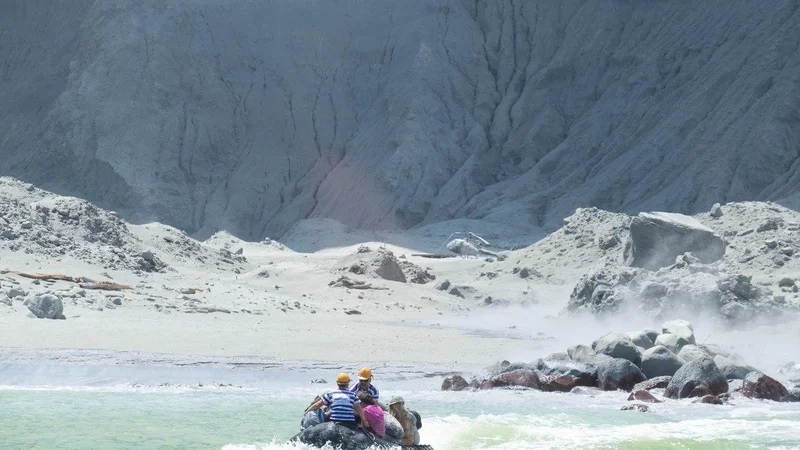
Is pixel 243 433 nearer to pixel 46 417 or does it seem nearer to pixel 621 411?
pixel 46 417

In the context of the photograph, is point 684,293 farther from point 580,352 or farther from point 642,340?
point 580,352

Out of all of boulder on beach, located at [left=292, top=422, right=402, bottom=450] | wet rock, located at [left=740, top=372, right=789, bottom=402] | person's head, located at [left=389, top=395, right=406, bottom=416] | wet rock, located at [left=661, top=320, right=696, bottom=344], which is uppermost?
wet rock, located at [left=661, top=320, right=696, bottom=344]

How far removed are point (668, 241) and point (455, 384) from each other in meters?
14.6

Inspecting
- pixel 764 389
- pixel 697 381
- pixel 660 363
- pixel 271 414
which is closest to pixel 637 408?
pixel 697 381

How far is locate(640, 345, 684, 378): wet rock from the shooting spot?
21422 mm

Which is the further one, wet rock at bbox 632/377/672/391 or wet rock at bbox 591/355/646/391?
wet rock at bbox 591/355/646/391

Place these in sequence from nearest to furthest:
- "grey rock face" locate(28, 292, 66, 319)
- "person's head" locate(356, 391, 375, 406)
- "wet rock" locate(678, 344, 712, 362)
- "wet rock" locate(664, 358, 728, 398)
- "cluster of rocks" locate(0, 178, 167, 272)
→ "person's head" locate(356, 391, 375, 406)
"wet rock" locate(664, 358, 728, 398)
"wet rock" locate(678, 344, 712, 362)
"grey rock face" locate(28, 292, 66, 319)
"cluster of rocks" locate(0, 178, 167, 272)

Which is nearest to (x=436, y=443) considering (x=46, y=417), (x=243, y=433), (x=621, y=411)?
(x=243, y=433)

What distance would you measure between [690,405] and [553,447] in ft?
16.0

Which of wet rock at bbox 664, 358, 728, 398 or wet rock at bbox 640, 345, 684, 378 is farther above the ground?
wet rock at bbox 640, 345, 684, 378

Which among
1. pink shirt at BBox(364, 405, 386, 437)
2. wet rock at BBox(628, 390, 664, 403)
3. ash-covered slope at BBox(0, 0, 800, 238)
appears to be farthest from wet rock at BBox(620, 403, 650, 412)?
ash-covered slope at BBox(0, 0, 800, 238)

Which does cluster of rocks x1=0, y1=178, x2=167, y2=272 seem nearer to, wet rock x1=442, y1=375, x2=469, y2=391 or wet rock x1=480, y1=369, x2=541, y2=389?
wet rock x1=442, y1=375, x2=469, y2=391

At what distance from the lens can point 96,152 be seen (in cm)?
7338

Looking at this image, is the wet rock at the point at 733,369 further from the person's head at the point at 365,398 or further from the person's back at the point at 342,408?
the person's back at the point at 342,408
